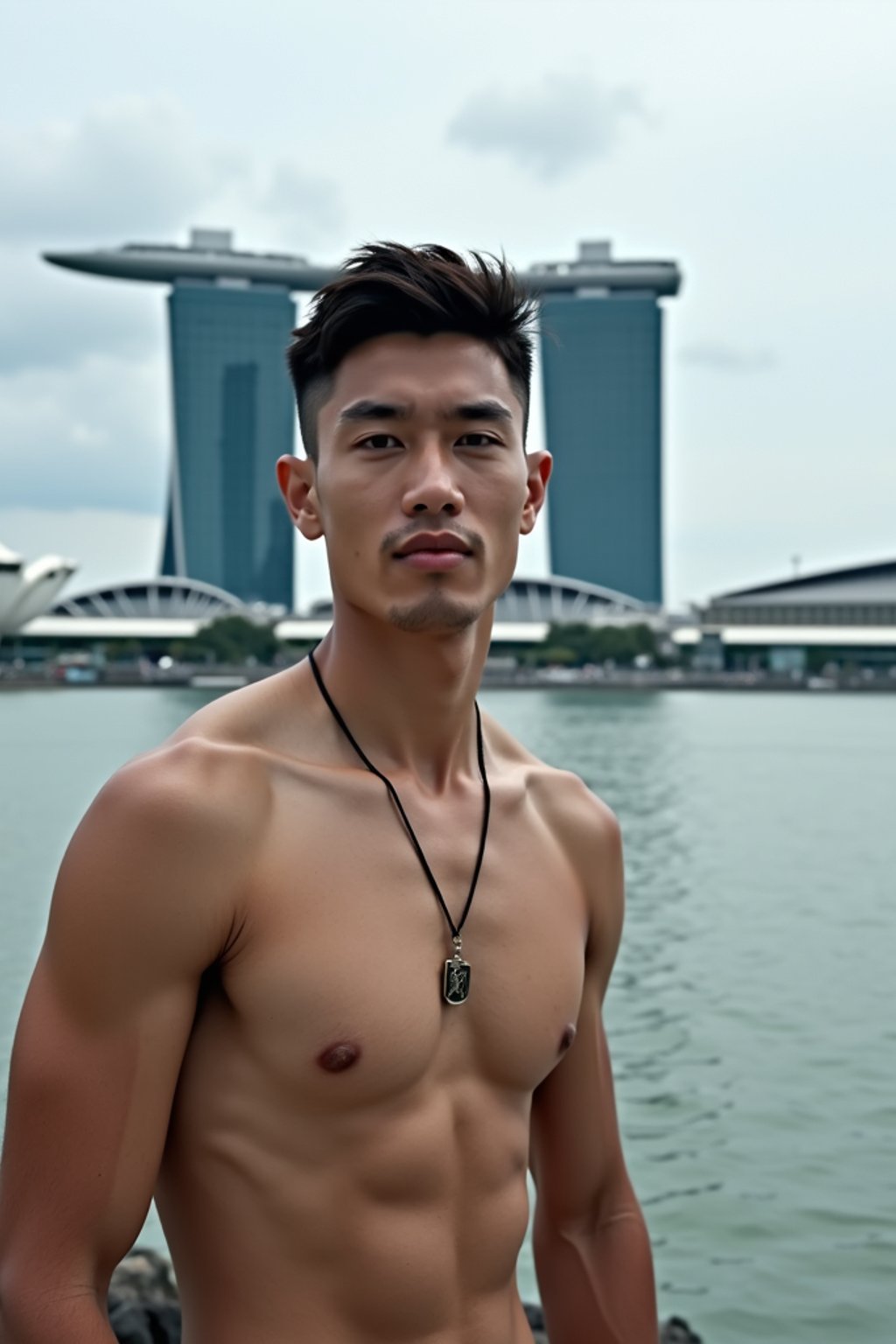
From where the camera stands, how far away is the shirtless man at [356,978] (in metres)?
1.56

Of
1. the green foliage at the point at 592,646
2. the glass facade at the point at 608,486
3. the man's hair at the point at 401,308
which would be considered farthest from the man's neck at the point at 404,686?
the glass facade at the point at 608,486

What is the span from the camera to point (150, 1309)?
4.71m

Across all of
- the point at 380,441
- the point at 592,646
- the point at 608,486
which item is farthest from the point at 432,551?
the point at 608,486

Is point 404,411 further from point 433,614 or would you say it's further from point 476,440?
point 433,614

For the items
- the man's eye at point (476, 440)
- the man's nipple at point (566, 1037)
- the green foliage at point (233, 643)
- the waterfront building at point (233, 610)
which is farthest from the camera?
the waterfront building at point (233, 610)

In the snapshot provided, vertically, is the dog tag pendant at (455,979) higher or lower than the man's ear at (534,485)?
lower

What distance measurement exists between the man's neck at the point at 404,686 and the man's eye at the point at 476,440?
186 mm

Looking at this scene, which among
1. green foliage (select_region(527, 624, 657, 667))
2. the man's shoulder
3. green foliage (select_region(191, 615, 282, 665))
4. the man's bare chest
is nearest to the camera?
the man's bare chest

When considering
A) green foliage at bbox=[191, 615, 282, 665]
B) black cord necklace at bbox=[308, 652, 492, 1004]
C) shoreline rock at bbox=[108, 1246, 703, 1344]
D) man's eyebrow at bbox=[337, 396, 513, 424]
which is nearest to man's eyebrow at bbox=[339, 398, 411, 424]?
man's eyebrow at bbox=[337, 396, 513, 424]

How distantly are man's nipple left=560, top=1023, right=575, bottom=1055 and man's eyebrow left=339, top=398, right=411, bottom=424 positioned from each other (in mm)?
679

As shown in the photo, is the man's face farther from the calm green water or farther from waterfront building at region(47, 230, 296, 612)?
waterfront building at region(47, 230, 296, 612)

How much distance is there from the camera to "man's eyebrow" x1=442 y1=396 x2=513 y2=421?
70.0 inches

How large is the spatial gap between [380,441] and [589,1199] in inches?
34.2

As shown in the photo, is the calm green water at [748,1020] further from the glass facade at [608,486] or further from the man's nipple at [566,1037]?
the glass facade at [608,486]
